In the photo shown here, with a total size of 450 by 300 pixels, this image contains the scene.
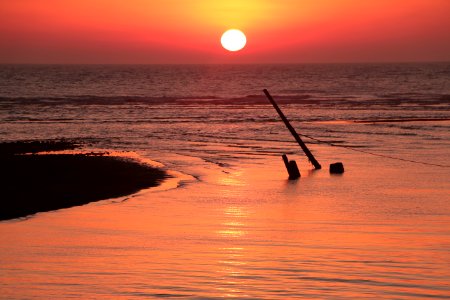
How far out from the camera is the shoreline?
17.9m

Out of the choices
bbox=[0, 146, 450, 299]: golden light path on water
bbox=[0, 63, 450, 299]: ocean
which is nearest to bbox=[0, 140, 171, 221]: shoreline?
bbox=[0, 63, 450, 299]: ocean

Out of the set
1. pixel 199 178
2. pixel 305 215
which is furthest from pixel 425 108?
pixel 305 215

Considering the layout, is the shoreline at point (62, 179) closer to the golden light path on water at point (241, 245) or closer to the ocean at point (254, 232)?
the ocean at point (254, 232)

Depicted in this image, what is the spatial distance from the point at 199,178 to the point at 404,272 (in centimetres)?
1162

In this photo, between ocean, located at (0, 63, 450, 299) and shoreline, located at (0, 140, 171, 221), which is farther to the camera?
shoreline, located at (0, 140, 171, 221)

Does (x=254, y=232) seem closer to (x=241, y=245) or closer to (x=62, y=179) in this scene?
(x=241, y=245)

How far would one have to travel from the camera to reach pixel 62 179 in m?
21.8

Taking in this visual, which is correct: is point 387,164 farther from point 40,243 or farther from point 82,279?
point 82,279

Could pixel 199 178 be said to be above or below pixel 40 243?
above

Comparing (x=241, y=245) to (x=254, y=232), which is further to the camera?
(x=254, y=232)

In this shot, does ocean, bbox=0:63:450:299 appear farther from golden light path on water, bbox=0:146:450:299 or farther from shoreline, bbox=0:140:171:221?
shoreline, bbox=0:140:171:221

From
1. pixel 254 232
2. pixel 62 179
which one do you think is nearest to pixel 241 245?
pixel 254 232

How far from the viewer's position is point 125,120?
4756 centimetres

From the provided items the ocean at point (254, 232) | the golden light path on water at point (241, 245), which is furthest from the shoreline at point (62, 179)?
the golden light path on water at point (241, 245)
